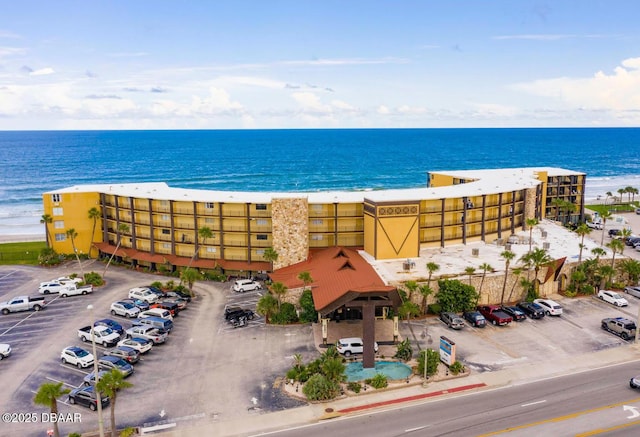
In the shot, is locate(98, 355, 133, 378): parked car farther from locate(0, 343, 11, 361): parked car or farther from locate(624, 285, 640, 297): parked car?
locate(624, 285, 640, 297): parked car

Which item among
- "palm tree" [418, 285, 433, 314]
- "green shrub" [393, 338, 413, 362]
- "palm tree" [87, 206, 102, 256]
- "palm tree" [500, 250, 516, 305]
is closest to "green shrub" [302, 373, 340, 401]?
"green shrub" [393, 338, 413, 362]

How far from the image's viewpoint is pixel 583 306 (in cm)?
5641

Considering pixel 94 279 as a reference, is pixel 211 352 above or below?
below

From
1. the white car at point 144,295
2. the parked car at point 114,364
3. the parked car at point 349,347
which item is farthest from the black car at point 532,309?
the white car at point 144,295

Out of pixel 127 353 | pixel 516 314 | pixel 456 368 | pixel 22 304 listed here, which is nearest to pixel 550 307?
pixel 516 314

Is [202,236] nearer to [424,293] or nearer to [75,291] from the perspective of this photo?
[75,291]

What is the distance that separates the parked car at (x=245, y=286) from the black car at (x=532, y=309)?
1254 inches

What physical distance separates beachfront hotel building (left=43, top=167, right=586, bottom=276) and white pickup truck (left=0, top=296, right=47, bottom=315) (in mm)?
15629

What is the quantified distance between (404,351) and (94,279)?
4352 centimetres

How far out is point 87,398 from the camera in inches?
1451

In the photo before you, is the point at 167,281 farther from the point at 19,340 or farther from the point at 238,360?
the point at 238,360

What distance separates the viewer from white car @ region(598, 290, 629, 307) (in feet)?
183

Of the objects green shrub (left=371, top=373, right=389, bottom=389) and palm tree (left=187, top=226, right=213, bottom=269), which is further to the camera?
palm tree (left=187, top=226, right=213, bottom=269)

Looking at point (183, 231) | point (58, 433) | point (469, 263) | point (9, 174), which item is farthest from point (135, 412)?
point (9, 174)
